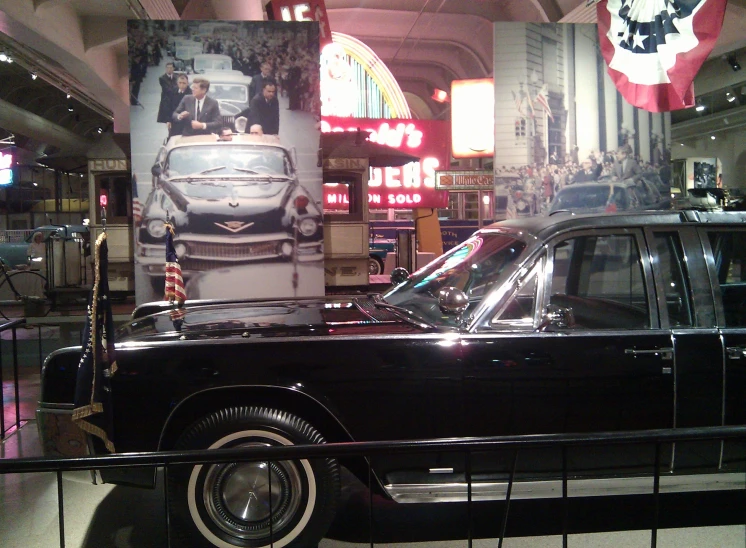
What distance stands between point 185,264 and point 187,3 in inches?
236

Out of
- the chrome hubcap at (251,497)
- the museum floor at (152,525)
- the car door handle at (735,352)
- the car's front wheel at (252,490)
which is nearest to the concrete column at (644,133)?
the car door handle at (735,352)

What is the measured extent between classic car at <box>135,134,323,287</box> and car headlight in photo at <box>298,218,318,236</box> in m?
0.01

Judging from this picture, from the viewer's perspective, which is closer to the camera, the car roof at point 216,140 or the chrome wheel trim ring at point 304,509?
the chrome wheel trim ring at point 304,509

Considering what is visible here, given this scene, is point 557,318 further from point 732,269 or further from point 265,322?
point 732,269

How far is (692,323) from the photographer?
11.6 ft

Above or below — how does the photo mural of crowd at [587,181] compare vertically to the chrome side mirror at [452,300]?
above

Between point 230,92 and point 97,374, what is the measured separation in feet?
20.3

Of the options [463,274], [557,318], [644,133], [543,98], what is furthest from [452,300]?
[644,133]

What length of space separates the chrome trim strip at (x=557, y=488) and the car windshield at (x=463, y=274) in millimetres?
882

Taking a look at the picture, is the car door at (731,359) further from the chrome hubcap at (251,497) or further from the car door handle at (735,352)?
the chrome hubcap at (251,497)

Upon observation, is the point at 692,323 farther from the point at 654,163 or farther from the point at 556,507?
the point at 654,163

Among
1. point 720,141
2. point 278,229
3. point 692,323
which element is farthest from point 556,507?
point 720,141

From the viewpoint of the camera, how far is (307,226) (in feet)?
29.0

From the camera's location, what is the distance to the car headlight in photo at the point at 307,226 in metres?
8.82
